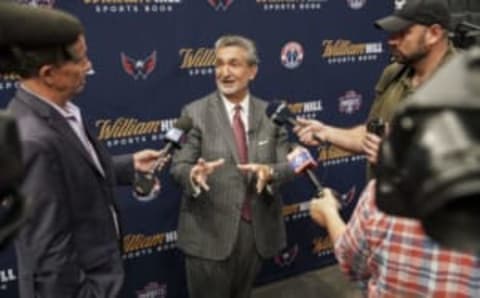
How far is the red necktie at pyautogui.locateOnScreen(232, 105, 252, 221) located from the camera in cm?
222

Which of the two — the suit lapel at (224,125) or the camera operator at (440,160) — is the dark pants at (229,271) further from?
the camera operator at (440,160)

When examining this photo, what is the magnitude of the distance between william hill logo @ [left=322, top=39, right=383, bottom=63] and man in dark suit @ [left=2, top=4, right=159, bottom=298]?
1.82 m

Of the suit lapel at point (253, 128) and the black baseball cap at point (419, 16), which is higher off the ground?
the black baseball cap at point (419, 16)

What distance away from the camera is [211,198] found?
7.34 feet

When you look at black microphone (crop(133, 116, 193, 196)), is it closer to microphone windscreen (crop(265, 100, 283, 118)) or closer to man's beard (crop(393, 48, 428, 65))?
microphone windscreen (crop(265, 100, 283, 118))

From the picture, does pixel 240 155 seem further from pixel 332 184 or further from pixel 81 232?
pixel 332 184

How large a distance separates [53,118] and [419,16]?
4.71 ft

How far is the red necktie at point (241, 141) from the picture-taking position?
222 cm

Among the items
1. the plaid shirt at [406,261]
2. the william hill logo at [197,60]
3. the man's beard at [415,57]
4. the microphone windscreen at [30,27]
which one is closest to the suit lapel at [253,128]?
the william hill logo at [197,60]

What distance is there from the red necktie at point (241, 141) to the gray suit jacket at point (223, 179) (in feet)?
0.07

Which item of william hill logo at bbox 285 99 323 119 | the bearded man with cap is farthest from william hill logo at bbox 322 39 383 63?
the bearded man with cap

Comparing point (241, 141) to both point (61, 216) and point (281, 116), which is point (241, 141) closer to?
point (281, 116)

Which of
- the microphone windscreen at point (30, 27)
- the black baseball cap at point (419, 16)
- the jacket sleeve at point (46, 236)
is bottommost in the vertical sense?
the jacket sleeve at point (46, 236)

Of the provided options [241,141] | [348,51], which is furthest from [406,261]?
[348,51]
